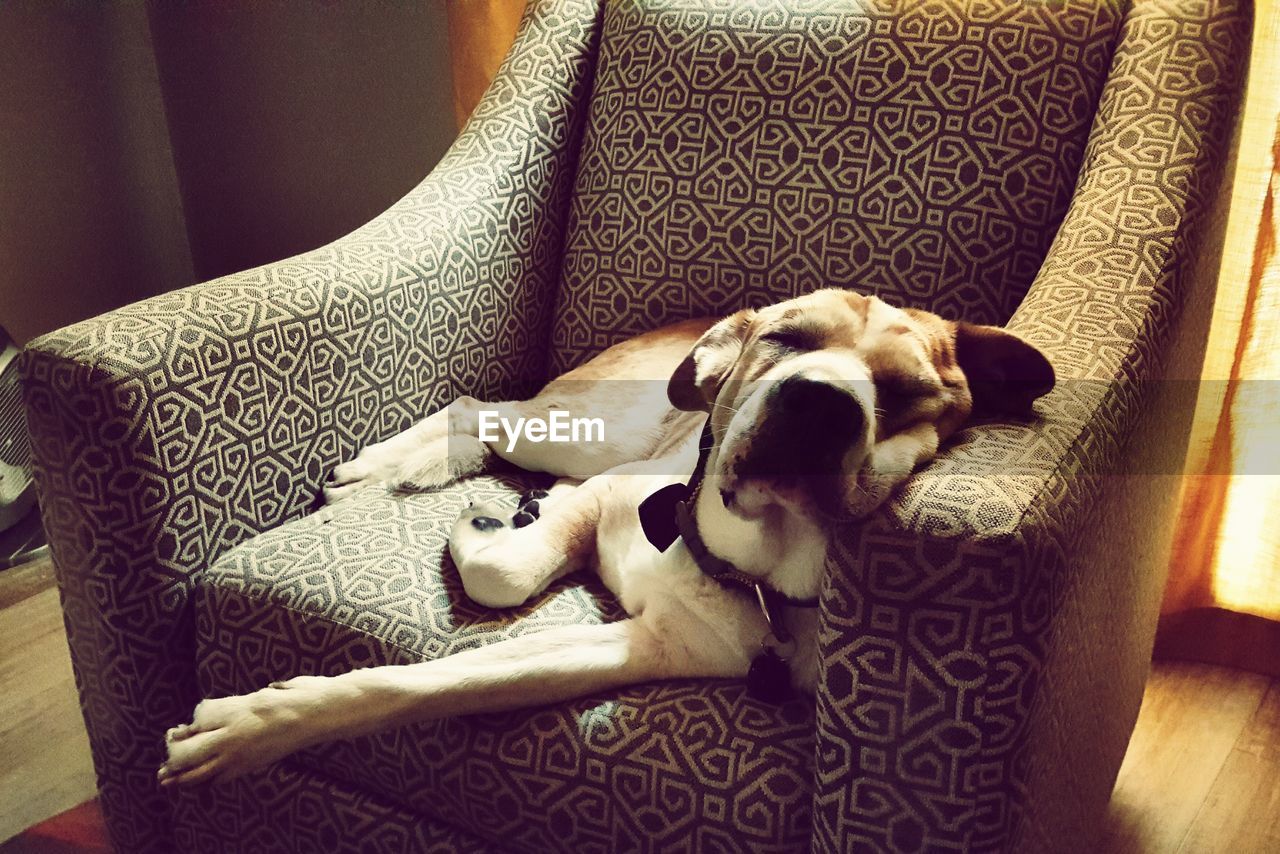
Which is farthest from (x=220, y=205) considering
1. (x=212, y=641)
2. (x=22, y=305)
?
(x=212, y=641)

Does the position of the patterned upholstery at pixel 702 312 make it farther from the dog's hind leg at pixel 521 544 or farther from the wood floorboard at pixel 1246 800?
the wood floorboard at pixel 1246 800

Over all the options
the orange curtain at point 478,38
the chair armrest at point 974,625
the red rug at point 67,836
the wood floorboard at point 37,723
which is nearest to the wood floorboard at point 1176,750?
the chair armrest at point 974,625

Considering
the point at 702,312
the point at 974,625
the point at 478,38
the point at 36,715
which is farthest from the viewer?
the point at 478,38

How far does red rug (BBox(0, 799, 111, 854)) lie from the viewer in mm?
1702

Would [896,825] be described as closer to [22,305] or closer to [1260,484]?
[1260,484]

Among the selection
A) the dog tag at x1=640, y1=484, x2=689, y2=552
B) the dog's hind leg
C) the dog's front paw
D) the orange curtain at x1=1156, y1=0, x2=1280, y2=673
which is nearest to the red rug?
the dog's front paw

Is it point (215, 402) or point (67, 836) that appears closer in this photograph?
point (215, 402)

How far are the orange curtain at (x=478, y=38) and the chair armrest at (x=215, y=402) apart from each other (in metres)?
0.63

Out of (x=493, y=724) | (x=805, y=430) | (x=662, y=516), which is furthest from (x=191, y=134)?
(x=805, y=430)

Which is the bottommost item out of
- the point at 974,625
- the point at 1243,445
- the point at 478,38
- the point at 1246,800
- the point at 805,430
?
the point at 1246,800

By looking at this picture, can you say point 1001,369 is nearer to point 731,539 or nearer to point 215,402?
point 731,539

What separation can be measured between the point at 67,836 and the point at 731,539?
126 centimetres

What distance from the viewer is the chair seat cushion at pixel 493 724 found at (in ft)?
3.75

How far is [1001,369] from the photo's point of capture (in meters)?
1.23
